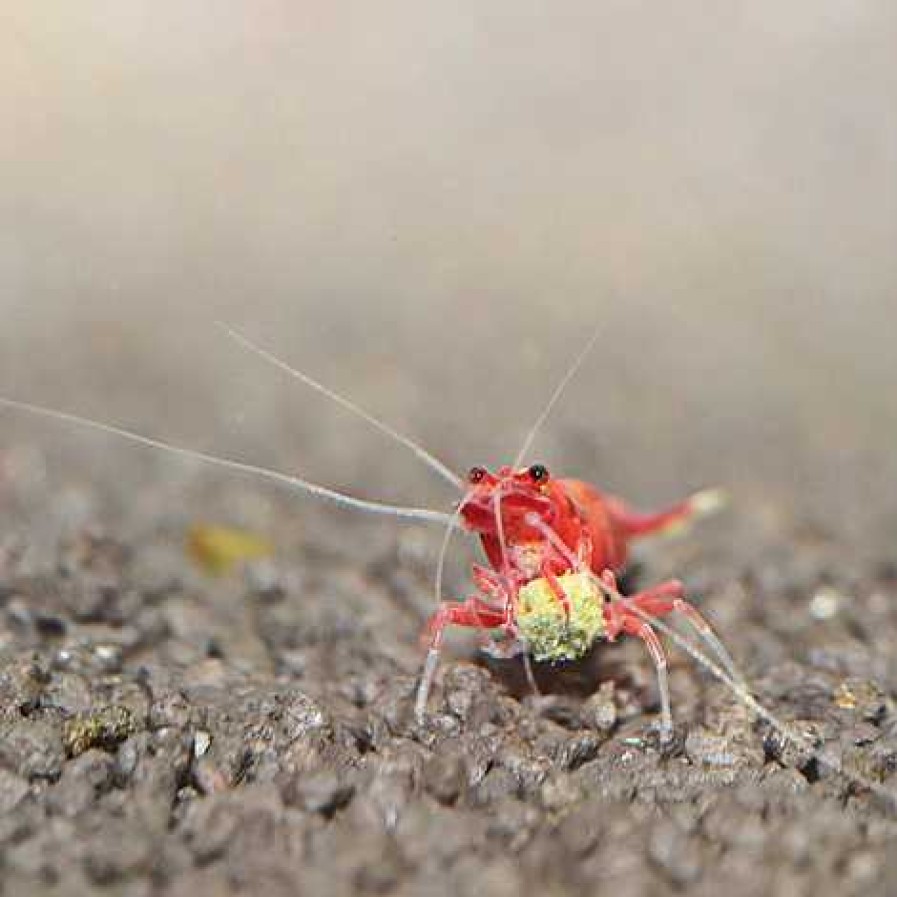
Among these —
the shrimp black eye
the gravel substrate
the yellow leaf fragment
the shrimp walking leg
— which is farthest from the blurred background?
the shrimp black eye

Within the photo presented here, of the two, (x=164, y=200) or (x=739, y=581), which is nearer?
(x=739, y=581)

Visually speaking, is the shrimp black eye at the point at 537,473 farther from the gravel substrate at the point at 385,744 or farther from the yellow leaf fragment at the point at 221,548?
the yellow leaf fragment at the point at 221,548

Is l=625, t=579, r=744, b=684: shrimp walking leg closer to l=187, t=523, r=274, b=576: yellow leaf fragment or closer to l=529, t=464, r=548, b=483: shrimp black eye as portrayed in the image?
l=529, t=464, r=548, b=483: shrimp black eye

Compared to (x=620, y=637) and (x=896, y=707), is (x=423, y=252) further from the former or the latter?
(x=896, y=707)

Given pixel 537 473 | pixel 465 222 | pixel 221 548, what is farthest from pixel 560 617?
pixel 465 222

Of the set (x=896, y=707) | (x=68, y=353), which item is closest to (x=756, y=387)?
(x=896, y=707)

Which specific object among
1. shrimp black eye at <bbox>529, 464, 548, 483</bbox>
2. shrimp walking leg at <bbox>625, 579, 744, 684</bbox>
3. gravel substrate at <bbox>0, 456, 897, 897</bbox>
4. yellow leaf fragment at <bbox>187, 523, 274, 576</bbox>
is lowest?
yellow leaf fragment at <bbox>187, 523, 274, 576</bbox>

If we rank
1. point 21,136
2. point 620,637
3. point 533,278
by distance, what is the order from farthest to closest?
1. point 21,136
2. point 533,278
3. point 620,637
